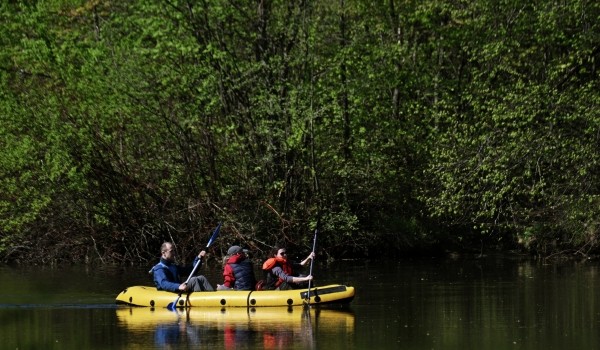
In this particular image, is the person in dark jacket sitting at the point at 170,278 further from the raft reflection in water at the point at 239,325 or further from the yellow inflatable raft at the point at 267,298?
the raft reflection in water at the point at 239,325

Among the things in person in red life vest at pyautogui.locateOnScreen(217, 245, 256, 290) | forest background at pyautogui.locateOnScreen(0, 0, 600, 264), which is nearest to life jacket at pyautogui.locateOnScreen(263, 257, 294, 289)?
person in red life vest at pyautogui.locateOnScreen(217, 245, 256, 290)

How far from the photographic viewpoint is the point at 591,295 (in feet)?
67.3

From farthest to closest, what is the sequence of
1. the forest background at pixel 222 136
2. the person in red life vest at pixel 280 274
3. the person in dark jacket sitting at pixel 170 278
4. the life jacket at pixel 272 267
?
1. the forest background at pixel 222 136
2. the life jacket at pixel 272 267
3. the person in red life vest at pixel 280 274
4. the person in dark jacket sitting at pixel 170 278

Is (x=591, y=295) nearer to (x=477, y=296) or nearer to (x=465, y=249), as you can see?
(x=477, y=296)

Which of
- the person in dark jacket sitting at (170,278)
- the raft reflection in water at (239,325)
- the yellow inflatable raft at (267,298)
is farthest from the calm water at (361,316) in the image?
the person in dark jacket sitting at (170,278)

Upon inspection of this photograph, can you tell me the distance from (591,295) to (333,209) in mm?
9377

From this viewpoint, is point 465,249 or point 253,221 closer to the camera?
point 253,221

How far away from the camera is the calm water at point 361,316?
606 inches

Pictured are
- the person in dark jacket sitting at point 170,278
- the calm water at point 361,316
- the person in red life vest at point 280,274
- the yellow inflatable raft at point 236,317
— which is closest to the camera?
the calm water at point 361,316

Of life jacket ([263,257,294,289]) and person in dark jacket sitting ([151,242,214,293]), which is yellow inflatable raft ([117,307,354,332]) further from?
life jacket ([263,257,294,289])

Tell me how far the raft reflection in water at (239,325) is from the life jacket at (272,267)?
1.10 metres

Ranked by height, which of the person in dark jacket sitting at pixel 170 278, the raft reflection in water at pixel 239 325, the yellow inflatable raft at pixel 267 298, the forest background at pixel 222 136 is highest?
the forest background at pixel 222 136

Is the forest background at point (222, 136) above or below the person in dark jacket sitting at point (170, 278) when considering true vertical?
above

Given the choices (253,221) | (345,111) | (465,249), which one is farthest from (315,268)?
(465,249)
